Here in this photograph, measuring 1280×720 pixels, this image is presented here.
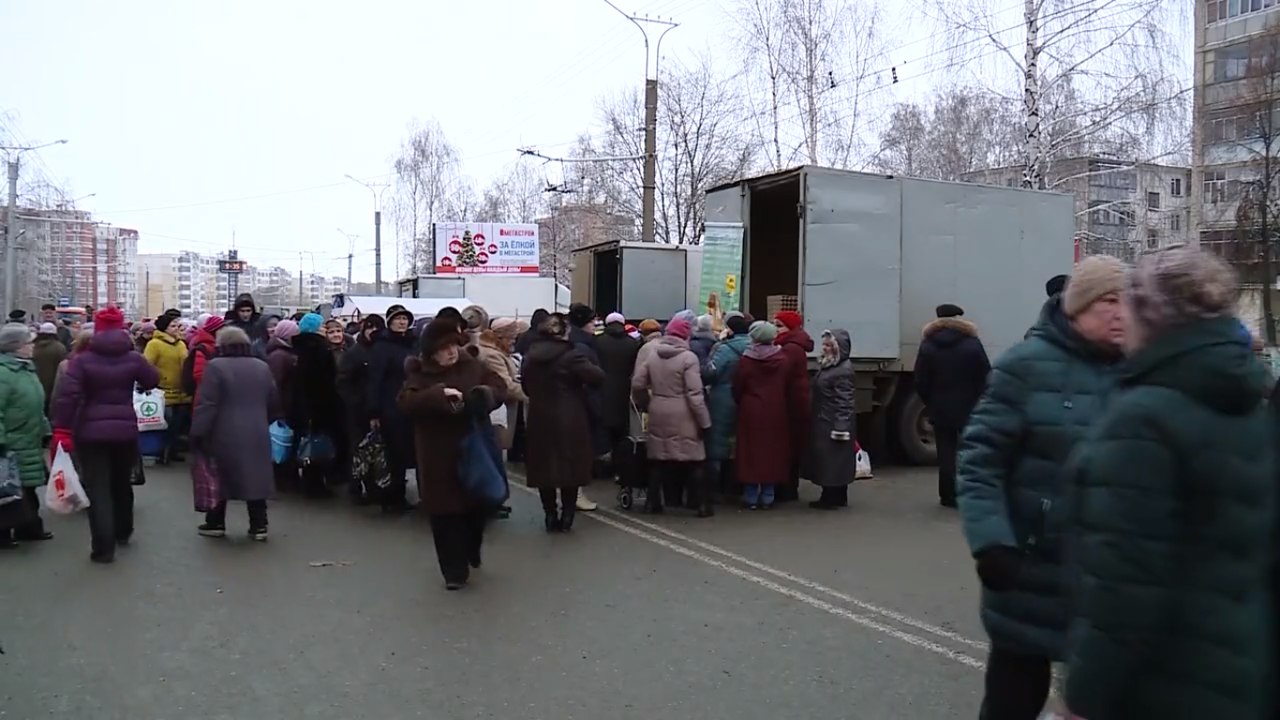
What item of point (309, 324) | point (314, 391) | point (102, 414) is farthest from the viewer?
point (309, 324)

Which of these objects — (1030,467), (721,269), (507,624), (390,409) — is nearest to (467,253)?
(721,269)

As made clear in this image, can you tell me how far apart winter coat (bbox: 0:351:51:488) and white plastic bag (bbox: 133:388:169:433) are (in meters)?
3.81

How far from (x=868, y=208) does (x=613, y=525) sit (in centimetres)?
503

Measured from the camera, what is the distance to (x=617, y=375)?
37.5 feet

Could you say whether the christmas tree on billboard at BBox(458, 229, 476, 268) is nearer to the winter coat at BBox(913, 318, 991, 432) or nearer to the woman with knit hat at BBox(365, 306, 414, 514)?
the woman with knit hat at BBox(365, 306, 414, 514)

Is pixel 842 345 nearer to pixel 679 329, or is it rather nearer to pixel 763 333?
pixel 763 333

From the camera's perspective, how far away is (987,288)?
1364 centimetres

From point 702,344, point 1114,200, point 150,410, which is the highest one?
point 1114,200

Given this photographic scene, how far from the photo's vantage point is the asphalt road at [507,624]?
535 centimetres

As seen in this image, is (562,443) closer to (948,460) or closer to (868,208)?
(948,460)

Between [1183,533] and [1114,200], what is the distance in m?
34.9

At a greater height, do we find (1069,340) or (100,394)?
(1069,340)

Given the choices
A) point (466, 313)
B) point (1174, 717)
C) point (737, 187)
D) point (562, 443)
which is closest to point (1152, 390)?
point (1174, 717)

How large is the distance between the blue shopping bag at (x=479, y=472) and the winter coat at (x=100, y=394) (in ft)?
8.86
